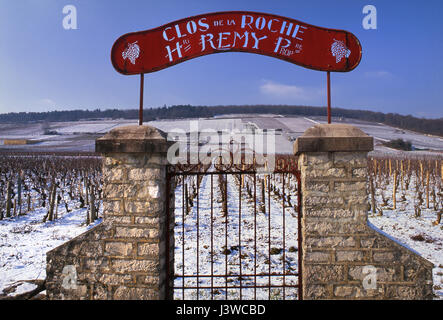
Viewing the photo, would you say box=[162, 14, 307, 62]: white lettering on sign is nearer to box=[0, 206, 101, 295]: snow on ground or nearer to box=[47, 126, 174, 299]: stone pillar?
box=[47, 126, 174, 299]: stone pillar

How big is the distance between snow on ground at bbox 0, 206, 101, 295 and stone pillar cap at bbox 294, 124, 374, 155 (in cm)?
469

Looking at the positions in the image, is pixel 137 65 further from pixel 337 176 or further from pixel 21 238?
pixel 21 238

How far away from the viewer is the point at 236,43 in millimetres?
3631

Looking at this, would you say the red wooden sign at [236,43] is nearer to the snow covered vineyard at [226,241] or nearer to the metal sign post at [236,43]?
the metal sign post at [236,43]

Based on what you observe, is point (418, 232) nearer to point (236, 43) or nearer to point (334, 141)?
point (334, 141)

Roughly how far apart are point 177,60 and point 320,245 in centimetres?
304

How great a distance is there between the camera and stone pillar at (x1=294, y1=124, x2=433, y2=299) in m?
3.17

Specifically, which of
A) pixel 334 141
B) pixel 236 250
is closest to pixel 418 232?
pixel 236 250

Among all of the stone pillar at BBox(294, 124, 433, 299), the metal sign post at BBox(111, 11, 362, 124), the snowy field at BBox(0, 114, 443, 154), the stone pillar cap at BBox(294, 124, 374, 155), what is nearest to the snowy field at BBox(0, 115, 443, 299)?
the stone pillar at BBox(294, 124, 433, 299)

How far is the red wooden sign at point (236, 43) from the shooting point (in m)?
3.57

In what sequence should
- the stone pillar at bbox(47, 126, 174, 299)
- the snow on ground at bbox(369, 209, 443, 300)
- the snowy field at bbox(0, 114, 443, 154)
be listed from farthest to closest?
1. the snowy field at bbox(0, 114, 443, 154)
2. the snow on ground at bbox(369, 209, 443, 300)
3. the stone pillar at bbox(47, 126, 174, 299)

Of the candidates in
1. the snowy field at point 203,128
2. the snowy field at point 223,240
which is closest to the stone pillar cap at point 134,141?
the snowy field at point 223,240

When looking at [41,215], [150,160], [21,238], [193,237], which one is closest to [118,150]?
[150,160]
